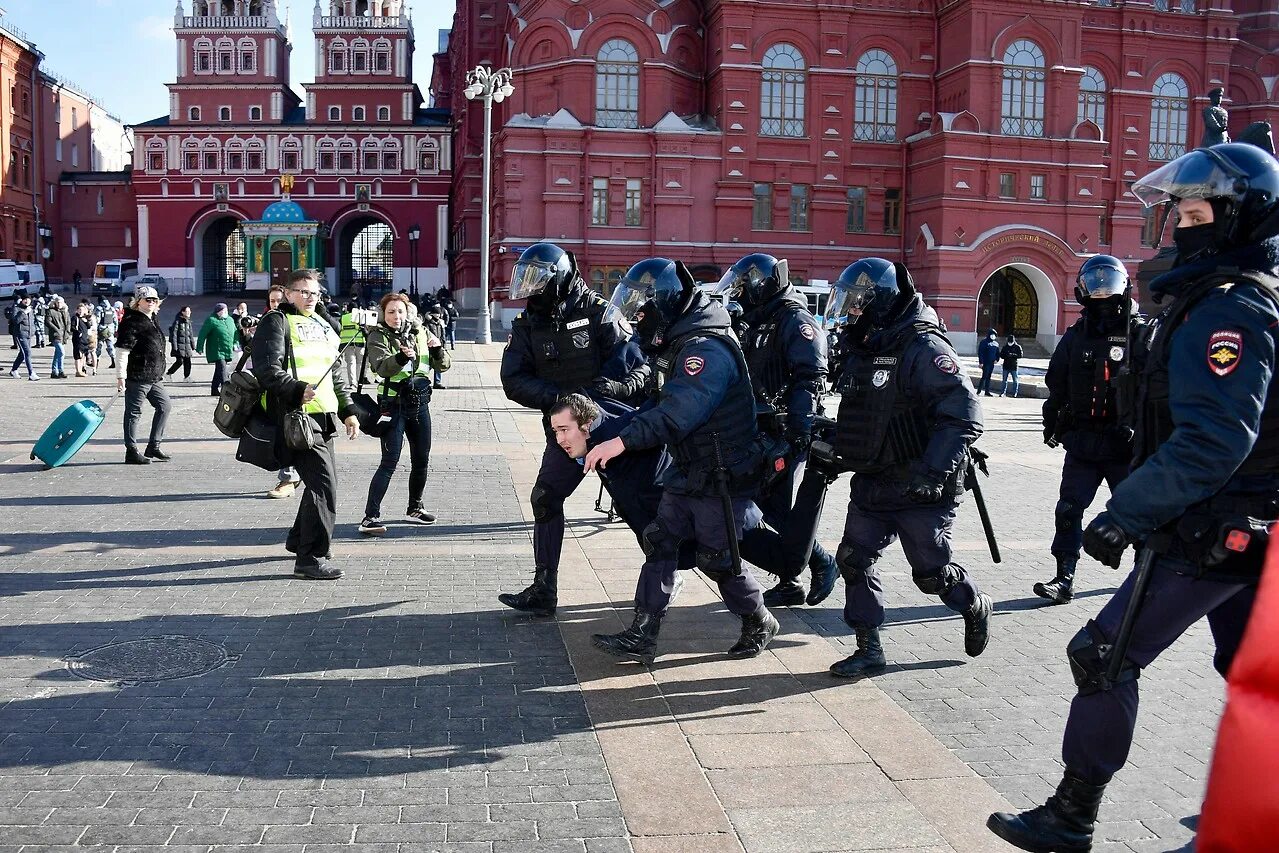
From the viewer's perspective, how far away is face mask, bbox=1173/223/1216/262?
3559 millimetres

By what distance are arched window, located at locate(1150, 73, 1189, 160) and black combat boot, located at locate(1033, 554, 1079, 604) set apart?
46380 mm

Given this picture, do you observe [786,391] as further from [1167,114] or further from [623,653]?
[1167,114]

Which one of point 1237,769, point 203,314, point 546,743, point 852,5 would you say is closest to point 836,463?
point 546,743

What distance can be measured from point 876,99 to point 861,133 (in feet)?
4.93

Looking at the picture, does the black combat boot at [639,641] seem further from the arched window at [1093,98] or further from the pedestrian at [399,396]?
the arched window at [1093,98]

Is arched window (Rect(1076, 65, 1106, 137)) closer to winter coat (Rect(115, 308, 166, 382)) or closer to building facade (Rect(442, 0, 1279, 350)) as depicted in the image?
building facade (Rect(442, 0, 1279, 350))

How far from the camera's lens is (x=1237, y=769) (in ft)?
4.57

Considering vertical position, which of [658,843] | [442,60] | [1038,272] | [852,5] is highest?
[442,60]

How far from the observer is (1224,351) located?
3277 millimetres

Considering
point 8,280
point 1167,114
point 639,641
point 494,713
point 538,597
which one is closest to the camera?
point 494,713

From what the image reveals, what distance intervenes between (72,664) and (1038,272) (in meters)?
44.0

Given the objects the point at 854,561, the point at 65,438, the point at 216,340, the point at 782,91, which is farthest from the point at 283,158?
the point at 854,561

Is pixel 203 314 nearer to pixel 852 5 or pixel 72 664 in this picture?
pixel 852 5

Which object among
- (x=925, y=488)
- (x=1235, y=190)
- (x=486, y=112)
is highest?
(x=486, y=112)
